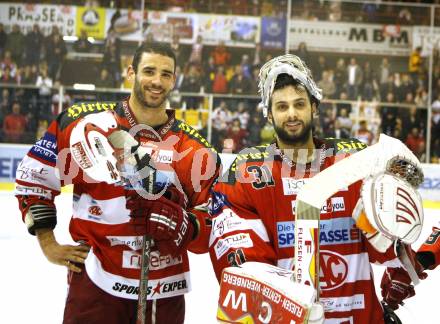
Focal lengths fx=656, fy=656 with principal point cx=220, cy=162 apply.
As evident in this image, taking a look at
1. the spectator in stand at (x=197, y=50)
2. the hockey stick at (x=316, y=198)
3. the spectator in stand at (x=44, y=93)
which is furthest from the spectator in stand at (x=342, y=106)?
the hockey stick at (x=316, y=198)

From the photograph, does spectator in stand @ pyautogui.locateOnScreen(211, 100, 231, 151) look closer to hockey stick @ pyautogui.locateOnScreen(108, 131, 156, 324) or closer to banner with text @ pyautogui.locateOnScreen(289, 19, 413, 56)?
banner with text @ pyautogui.locateOnScreen(289, 19, 413, 56)

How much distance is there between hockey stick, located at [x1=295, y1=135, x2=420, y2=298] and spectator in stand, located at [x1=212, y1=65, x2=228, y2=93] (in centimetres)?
568

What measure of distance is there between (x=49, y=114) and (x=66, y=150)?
4737mm

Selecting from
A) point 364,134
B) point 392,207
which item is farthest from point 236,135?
point 392,207

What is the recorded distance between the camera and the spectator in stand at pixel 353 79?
289 inches

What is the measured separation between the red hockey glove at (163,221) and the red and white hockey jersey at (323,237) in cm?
13

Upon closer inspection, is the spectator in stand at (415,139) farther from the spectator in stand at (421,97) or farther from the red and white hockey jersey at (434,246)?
the red and white hockey jersey at (434,246)

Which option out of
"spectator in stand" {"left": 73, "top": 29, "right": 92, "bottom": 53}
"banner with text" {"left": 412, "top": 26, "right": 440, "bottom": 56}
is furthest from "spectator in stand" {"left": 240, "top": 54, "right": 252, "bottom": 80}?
"banner with text" {"left": 412, "top": 26, "right": 440, "bottom": 56}

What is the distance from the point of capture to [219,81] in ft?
24.0

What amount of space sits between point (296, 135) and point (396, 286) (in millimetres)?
504

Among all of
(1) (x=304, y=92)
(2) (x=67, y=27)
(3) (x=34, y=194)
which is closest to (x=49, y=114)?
(2) (x=67, y=27)

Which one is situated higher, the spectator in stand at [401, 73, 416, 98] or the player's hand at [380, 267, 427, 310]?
the spectator in stand at [401, 73, 416, 98]

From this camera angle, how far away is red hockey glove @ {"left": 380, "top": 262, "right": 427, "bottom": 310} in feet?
5.95

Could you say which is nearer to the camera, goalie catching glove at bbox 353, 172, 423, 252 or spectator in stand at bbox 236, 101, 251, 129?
goalie catching glove at bbox 353, 172, 423, 252
